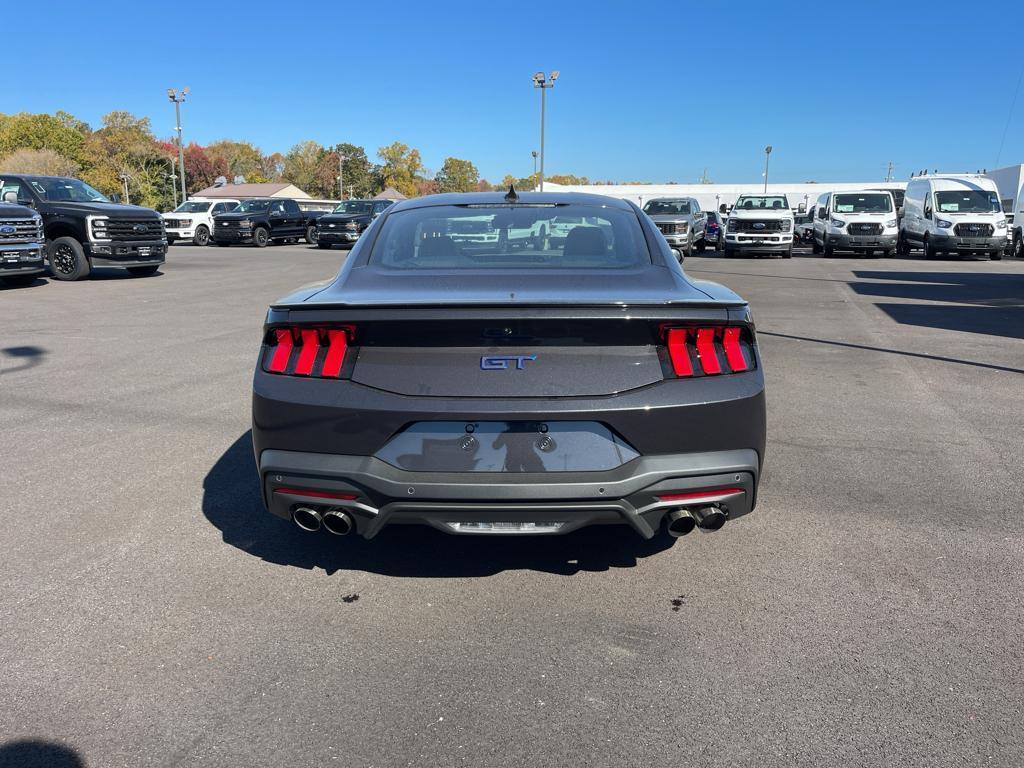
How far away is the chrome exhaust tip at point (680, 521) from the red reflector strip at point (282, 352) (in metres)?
1.56

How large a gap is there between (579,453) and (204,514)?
230 cm

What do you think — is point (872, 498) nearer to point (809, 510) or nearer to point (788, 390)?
point (809, 510)

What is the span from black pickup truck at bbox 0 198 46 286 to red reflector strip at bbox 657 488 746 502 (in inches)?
583

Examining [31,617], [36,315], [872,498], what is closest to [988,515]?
[872,498]

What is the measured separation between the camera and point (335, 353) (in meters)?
3.06

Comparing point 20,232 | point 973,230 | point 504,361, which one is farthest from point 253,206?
point 504,361

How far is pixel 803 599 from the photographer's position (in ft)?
11.0

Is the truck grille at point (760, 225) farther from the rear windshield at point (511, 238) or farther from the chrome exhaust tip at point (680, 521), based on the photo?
the chrome exhaust tip at point (680, 521)

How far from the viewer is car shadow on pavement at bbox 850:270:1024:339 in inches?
450

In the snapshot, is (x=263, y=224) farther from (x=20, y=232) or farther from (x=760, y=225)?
(x=760, y=225)


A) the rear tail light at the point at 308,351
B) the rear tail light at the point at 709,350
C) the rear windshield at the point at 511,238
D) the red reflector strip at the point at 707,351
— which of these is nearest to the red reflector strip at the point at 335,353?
the rear tail light at the point at 308,351

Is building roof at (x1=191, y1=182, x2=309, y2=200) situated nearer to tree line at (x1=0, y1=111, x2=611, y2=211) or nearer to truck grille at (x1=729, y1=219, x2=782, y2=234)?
tree line at (x1=0, y1=111, x2=611, y2=211)

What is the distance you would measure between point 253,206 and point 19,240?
65.5ft

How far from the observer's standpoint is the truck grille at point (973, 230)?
24750 mm
